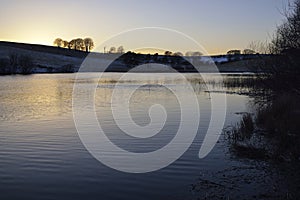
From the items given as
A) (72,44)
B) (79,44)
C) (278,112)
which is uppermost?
(79,44)

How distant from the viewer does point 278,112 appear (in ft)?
58.7

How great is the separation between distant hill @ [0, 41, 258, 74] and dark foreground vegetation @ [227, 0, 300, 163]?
2732 inches

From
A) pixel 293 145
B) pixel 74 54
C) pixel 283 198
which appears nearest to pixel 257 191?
pixel 283 198

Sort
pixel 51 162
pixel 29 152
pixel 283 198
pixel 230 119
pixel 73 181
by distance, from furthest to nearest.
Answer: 1. pixel 230 119
2. pixel 29 152
3. pixel 51 162
4. pixel 73 181
5. pixel 283 198

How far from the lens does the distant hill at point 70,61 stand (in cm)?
10046

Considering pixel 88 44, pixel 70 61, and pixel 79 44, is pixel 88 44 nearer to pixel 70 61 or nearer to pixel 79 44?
pixel 79 44

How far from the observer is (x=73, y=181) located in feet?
31.1

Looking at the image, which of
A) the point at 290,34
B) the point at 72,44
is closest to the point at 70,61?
the point at 72,44

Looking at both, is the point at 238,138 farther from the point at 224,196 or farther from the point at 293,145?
the point at 224,196

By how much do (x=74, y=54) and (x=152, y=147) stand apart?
14595cm

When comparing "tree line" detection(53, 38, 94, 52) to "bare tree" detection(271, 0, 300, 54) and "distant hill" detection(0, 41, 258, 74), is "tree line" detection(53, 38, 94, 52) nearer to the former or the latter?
"distant hill" detection(0, 41, 258, 74)

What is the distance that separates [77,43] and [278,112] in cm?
17466

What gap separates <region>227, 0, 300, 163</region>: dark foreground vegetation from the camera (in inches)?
480

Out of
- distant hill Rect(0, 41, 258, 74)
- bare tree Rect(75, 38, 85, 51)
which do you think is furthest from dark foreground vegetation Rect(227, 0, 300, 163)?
bare tree Rect(75, 38, 85, 51)
